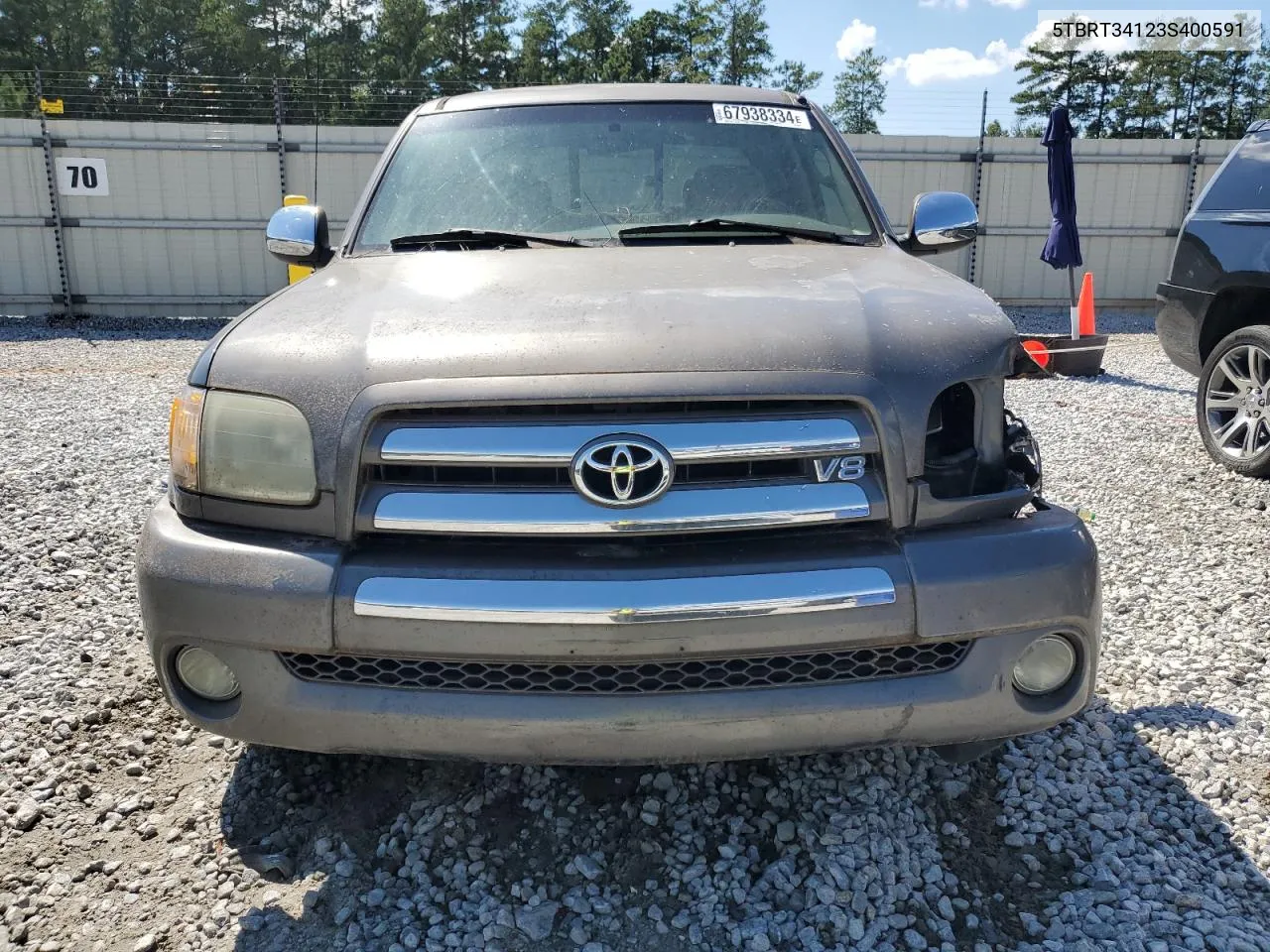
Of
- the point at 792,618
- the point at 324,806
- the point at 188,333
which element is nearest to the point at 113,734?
the point at 324,806

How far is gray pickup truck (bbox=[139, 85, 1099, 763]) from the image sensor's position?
6.47 ft

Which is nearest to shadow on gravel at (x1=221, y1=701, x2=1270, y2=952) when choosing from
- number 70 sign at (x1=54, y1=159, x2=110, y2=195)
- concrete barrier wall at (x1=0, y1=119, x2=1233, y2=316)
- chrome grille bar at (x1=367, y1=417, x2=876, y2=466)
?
chrome grille bar at (x1=367, y1=417, x2=876, y2=466)

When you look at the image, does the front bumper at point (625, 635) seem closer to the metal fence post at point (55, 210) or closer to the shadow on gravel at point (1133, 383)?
the shadow on gravel at point (1133, 383)

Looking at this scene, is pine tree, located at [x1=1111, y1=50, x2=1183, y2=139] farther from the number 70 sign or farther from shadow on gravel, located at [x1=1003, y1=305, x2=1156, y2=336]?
the number 70 sign

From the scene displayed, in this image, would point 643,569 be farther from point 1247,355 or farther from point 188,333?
point 188,333

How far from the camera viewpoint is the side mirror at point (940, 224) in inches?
132

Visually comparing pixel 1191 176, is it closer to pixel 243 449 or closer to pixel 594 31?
pixel 243 449

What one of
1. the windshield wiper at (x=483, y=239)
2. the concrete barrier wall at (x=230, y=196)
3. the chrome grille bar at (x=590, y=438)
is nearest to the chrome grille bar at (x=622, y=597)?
the chrome grille bar at (x=590, y=438)

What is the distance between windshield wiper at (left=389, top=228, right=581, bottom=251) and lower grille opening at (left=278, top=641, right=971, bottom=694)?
1479mm

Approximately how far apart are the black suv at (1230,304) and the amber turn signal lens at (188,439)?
546 cm

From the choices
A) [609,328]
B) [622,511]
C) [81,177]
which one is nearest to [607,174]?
[609,328]

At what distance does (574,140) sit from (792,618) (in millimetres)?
2123

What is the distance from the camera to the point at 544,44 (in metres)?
50.5

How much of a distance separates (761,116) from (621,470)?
2138 millimetres
